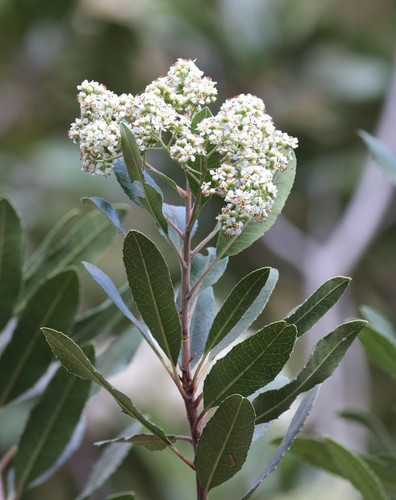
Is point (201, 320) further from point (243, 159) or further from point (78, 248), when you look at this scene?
point (78, 248)

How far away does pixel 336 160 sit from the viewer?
342cm

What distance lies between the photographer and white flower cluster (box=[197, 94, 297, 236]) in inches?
33.1

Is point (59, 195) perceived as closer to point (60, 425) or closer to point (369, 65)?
point (369, 65)

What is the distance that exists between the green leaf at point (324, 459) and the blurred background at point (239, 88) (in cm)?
179

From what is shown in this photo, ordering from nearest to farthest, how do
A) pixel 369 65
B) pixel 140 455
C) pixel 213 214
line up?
pixel 140 455, pixel 213 214, pixel 369 65

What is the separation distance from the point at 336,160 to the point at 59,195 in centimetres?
100

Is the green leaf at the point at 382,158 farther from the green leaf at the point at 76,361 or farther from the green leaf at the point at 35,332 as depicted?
the green leaf at the point at 76,361

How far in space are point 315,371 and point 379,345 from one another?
0.71ft

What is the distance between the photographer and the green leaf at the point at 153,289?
0.85 m

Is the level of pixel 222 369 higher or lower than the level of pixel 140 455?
higher

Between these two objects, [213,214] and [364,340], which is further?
[213,214]

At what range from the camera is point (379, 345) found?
1.09 meters

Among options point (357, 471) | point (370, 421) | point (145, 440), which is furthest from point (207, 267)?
point (370, 421)

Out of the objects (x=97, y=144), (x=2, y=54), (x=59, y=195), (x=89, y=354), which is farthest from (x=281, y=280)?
(x=97, y=144)
